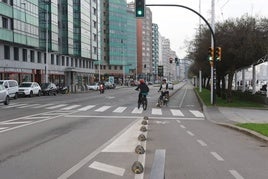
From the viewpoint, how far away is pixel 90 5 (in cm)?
11294

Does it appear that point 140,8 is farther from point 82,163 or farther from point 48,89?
point 48,89

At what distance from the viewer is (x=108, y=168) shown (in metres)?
8.99

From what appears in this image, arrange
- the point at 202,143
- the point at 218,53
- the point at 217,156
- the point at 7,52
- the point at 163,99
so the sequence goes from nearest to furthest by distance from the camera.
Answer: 1. the point at 217,156
2. the point at 202,143
3. the point at 218,53
4. the point at 163,99
5. the point at 7,52

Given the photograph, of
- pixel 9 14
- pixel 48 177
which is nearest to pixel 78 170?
pixel 48 177

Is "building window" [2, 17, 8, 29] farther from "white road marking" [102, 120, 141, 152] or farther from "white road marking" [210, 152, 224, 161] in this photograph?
"white road marking" [210, 152, 224, 161]

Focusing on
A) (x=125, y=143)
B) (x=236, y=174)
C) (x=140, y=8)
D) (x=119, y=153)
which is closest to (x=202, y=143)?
(x=125, y=143)

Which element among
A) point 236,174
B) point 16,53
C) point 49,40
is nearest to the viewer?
point 236,174

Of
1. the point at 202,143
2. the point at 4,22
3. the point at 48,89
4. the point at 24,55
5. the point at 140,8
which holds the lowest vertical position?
the point at 48,89

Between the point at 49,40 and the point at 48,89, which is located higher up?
the point at 49,40

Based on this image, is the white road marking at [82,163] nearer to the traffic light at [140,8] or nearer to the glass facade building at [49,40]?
the traffic light at [140,8]

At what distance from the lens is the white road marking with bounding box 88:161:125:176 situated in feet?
28.0

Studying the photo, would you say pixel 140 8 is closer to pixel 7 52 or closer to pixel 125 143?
pixel 125 143

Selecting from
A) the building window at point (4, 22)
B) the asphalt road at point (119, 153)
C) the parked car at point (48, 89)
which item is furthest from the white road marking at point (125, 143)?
the building window at point (4, 22)

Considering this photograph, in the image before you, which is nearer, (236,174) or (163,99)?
(236,174)
